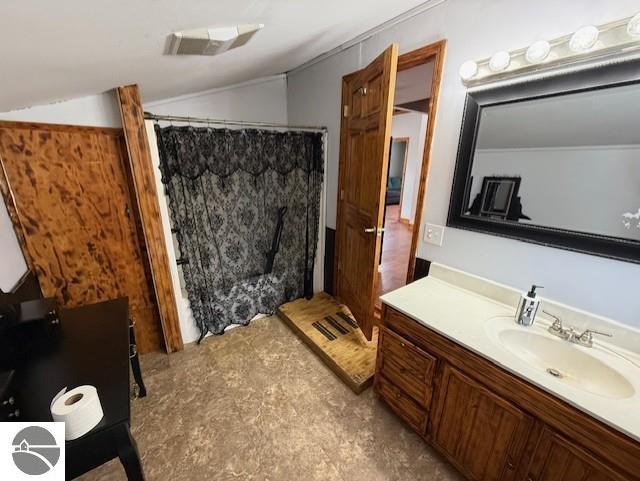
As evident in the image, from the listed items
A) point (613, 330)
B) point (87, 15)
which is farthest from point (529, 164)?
point (87, 15)

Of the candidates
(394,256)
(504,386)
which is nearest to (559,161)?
(504,386)

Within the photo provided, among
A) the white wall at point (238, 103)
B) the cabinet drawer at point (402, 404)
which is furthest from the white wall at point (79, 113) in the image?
the cabinet drawer at point (402, 404)

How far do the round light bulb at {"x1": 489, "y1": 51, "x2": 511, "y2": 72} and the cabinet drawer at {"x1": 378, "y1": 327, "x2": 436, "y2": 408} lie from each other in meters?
1.41

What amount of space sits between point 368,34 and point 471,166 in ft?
3.99

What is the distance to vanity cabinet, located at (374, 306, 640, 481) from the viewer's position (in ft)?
2.81

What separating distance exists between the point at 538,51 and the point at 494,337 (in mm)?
1241

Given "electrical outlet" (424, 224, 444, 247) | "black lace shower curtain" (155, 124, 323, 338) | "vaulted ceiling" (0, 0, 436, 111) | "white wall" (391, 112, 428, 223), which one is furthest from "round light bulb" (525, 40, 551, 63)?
"white wall" (391, 112, 428, 223)

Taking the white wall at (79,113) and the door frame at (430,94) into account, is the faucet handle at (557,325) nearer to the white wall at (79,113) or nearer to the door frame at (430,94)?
the door frame at (430,94)

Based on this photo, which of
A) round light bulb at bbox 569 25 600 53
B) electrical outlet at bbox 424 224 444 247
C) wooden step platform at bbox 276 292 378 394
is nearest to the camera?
round light bulb at bbox 569 25 600 53

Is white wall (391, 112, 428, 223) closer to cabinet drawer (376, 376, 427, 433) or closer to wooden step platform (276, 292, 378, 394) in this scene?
wooden step platform (276, 292, 378, 394)

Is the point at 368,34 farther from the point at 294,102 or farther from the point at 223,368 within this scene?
the point at 223,368

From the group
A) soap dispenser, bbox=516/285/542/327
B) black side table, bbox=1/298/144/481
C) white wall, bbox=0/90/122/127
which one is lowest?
black side table, bbox=1/298/144/481

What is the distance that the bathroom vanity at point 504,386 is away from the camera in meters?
0.87

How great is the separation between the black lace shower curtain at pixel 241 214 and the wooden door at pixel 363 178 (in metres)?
0.37
